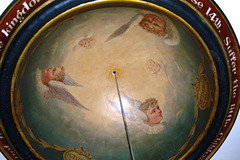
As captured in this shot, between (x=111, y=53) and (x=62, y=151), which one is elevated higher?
(x=111, y=53)

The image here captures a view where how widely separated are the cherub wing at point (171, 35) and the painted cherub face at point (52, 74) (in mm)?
2394

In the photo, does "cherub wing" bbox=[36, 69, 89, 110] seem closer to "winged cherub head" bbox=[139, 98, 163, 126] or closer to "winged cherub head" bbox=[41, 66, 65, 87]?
"winged cherub head" bbox=[41, 66, 65, 87]

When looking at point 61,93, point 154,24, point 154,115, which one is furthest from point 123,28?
point 154,115

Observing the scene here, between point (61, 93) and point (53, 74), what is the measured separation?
496 mm

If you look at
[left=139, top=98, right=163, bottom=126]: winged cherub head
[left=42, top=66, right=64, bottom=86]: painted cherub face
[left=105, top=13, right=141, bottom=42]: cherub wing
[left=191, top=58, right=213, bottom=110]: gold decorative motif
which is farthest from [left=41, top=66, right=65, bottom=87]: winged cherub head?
[left=191, top=58, right=213, bottom=110]: gold decorative motif

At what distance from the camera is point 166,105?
6977 millimetres

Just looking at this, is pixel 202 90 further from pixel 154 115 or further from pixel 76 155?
pixel 76 155

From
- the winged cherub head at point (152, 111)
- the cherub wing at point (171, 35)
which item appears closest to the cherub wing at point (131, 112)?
the winged cherub head at point (152, 111)

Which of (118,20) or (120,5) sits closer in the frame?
(120,5)

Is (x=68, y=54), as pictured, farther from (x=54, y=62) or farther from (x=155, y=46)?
(x=155, y=46)

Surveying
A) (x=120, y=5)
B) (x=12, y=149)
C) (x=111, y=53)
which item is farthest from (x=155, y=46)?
(x=12, y=149)

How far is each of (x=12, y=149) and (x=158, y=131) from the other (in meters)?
3.06

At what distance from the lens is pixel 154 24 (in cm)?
622

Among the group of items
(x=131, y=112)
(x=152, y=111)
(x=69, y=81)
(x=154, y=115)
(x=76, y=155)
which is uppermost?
(x=69, y=81)
